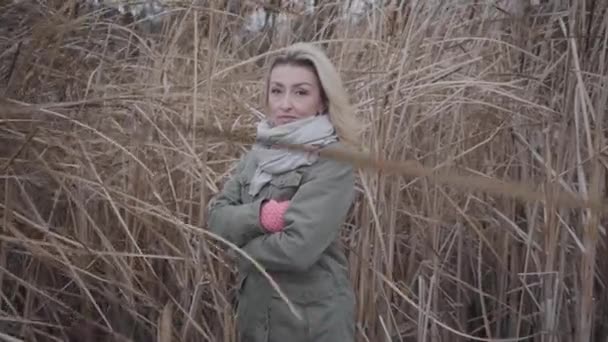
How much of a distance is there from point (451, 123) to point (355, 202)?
286mm

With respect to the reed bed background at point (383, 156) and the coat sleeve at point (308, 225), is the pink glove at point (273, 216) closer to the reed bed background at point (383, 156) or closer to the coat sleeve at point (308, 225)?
the coat sleeve at point (308, 225)

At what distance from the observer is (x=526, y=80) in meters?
1.89

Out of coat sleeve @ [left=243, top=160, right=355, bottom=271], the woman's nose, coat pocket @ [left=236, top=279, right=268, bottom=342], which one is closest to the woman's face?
the woman's nose

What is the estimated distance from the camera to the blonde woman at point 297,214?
1.28 m

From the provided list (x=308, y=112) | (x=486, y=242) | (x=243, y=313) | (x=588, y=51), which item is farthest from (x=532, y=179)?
(x=243, y=313)

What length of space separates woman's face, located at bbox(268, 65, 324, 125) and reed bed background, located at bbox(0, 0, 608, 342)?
0.17 meters

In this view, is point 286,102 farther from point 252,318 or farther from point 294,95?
point 252,318

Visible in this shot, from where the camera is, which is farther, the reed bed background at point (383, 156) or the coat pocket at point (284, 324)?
the reed bed background at point (383, 156)

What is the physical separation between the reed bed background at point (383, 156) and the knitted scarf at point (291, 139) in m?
0.15

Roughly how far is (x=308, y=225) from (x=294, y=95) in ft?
0.80

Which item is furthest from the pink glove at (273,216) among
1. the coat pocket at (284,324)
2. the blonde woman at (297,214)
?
the coat pocket at (284,324)

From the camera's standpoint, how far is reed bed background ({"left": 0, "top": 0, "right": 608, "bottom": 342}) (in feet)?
4.69

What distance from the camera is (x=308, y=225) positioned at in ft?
4.13

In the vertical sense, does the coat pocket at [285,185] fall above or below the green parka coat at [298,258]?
above
